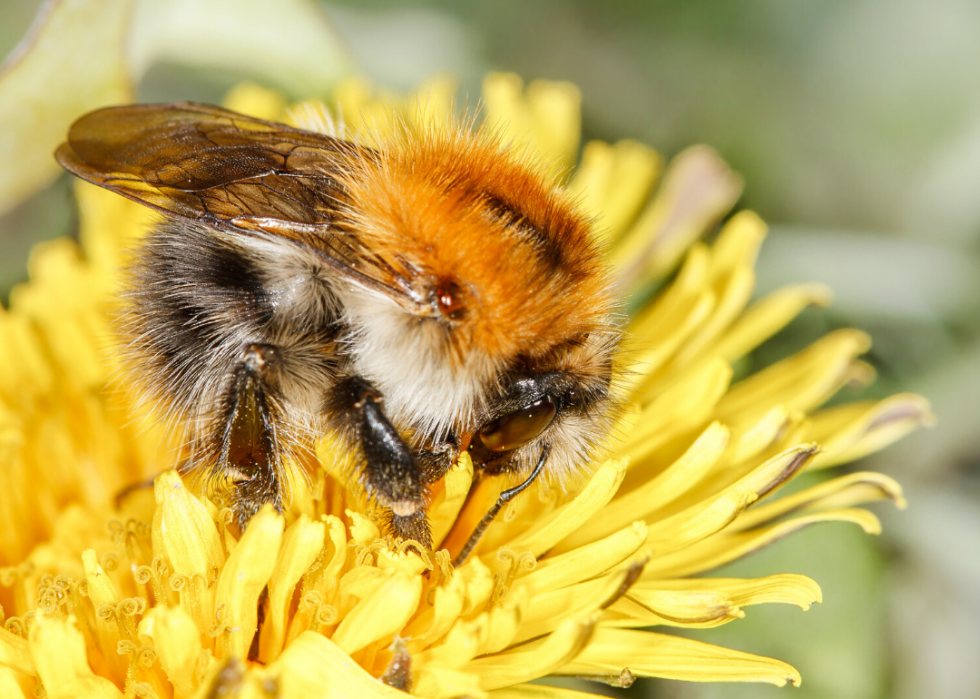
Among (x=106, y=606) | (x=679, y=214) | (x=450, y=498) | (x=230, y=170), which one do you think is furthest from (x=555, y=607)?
(x=679, y=214)

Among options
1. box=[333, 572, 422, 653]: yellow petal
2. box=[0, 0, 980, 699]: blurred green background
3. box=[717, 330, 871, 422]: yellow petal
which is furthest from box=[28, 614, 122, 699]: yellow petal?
box=[0, 0, 980, 699]: blurred green background

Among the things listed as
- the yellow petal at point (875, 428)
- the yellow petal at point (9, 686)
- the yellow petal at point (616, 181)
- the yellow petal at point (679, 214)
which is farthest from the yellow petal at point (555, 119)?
the yellow petal at point (9, 686)

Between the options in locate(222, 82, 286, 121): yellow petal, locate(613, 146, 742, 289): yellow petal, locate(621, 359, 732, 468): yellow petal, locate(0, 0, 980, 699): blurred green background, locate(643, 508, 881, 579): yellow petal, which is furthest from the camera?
locate(222, 82, 286, 121): yellow petal

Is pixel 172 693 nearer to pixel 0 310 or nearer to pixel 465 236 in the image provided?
pixel 465 236

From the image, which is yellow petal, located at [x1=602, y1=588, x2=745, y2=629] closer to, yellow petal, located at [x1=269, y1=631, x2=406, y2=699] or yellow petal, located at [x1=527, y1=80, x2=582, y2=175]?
yellow petal, located at [x1=269, y1=631, x2=406, y2=699]

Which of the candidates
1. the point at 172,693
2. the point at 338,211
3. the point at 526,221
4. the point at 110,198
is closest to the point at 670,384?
the point at 526,221

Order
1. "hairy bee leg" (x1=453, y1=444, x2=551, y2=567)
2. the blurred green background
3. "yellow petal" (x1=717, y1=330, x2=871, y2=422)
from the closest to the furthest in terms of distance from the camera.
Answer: "hairy bee leg" (x1=453, y1=444, x2=551, y2=567) → "yellow petal" (x1=717, y1=330, x2=871, y2=422) → the blurred green background

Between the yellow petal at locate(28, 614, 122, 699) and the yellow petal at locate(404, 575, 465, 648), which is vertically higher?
the yellow petal at locate(404, 575, 465, 648)
